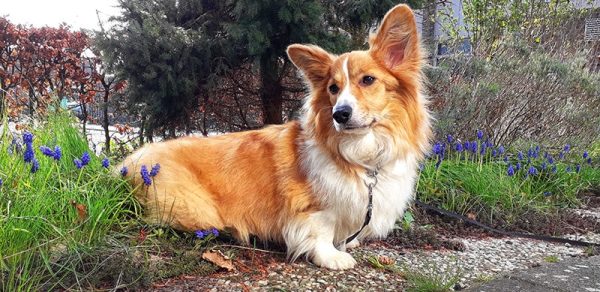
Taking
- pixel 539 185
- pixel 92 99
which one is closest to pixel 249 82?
pixel 92 99

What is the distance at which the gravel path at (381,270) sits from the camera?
7.89 feet

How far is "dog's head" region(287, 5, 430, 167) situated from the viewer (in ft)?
8.96

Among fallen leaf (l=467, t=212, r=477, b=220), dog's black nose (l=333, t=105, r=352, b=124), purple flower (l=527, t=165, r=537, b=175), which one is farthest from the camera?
purple flower (l=527, t=165, r=537, b=175)

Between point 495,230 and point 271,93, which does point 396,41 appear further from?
point 271,93

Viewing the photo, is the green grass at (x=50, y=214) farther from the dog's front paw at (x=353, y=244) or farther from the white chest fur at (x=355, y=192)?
the dog's front paw at (x=353, y=244)

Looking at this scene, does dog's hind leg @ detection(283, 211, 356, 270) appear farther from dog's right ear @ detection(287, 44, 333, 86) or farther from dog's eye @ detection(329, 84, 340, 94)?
dog's right ear @ detection(287, 44, 333, 86)

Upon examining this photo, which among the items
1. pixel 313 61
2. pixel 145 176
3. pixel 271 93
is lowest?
pixel 145 176

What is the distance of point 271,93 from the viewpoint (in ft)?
17.4

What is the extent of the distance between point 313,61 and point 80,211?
1657 millimetres

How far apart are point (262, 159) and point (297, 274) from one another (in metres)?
0.81

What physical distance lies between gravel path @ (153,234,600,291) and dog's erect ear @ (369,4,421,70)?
1.27 m

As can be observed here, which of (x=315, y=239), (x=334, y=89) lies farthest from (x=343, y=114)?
(x=315, y=239)

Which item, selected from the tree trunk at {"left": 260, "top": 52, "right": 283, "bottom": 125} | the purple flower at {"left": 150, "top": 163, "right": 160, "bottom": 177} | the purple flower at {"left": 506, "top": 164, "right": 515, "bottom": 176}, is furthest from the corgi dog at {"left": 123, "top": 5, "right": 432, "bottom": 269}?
the tree trunk at {"left": 260, "top": 52, "right": 283, "bottom": 125}

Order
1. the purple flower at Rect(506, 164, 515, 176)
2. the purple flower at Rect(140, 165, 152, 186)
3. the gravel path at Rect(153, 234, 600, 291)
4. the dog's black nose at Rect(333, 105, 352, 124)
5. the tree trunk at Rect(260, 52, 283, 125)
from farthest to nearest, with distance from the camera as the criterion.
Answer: the tree trunk at Rect(260, 52, 283, 125) < the purple flower at Rect(506, 164, 515, 176) < the purple flower at Rect(140, 165, 152, 186) < the dog's black nose at Rect(333, 105, 352, 124) < the gravel path at Rect(153, 234, 600, 291)
